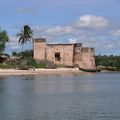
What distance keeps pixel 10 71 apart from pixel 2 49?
40.3ft

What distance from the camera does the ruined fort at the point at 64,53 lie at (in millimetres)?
132125

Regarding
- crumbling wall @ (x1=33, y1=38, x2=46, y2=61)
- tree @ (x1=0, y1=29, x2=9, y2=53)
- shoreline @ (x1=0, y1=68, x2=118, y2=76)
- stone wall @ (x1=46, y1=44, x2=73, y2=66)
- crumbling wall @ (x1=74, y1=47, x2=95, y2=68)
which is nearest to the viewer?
shoreline @ (x1=0, y1=68, x2=118, y2=76)

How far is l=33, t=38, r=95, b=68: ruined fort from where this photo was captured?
13212 cm

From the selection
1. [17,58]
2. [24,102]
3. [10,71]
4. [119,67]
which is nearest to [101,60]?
[119,67]

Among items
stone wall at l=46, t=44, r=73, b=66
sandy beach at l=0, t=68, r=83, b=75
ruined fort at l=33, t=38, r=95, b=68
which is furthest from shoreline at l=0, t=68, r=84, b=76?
ruined fort at l=33, t=38, r=95, b=68

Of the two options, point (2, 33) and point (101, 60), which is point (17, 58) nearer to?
point (2, 33)

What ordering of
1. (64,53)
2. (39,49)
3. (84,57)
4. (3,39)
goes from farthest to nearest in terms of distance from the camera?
(84,57) < (64,53) < (39,49) < (3,39)

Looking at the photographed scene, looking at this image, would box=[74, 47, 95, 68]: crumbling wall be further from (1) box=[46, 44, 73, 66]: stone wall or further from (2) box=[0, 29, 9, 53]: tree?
(2) box=[0, 29, 9, 53]: tree

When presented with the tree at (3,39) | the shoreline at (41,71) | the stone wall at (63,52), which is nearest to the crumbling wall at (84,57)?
the stone wall at (63,52)

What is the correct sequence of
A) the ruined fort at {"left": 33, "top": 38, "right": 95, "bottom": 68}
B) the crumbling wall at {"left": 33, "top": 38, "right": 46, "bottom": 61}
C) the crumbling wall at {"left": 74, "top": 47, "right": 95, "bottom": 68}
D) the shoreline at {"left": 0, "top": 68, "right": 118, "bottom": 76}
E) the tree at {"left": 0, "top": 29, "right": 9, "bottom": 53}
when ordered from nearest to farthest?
1. the shoreline at {"left": 0, "top": 68, "right": 118, "bottom": 76}
2. the tree at {"left": 0, "top": 29, "right": 9, "bottom": 53}
3. the crumbling wall at {"left": 33, "top": 38, "right": 46, "bottom": 61}
4. the ruined fort at {"left": 33, "top": 38, "right": 95, "bottom": 68}
5. the crumbling wall at {"left": 74, "top": 47, "right": 95, "bottom": 68}

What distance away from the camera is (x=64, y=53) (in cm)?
13750

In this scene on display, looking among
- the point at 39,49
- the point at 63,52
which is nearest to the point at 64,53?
the point at 63,52

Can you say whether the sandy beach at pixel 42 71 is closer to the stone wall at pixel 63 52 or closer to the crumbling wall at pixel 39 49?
the stone wall at pixel 63 52

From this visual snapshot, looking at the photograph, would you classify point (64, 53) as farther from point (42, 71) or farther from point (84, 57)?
point (42, 71)
